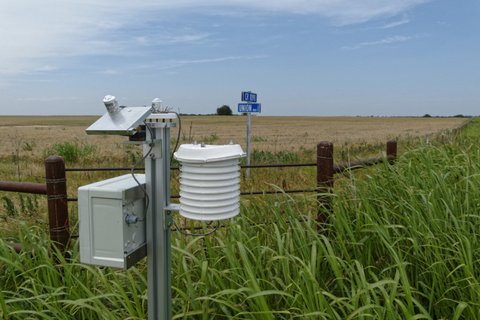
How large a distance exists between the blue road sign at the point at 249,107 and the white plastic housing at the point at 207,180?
665 cm

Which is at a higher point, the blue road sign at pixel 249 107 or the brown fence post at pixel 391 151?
the blue road sign at pixel 249 107

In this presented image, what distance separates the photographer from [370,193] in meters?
3.21

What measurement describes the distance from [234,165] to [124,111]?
49 cm

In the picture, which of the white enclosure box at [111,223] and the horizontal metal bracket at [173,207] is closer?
the white enclosure box at [111,223]

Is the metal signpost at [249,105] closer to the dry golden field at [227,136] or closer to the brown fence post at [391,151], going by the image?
the dry golden field at [227,136]

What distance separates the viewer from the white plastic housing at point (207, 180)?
5.47 feet

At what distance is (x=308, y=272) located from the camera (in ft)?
6.16

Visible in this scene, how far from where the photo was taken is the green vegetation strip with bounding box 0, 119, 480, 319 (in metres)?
1.99

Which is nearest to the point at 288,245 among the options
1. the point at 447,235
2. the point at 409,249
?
the point at 409,249

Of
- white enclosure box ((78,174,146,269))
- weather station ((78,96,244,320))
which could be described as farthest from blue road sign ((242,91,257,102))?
white enclosure box ((78,174,146,269))

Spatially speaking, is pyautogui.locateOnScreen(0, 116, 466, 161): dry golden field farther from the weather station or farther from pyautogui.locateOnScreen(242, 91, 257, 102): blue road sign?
pyautogui.locateOnScreen(242, 91, 257, 102): blue road sign

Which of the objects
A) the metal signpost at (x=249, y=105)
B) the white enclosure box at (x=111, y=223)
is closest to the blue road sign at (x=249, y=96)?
the metal signpost at (x=249, y=105)

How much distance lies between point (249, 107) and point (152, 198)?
6.66 metres

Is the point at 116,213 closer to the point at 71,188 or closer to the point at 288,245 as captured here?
the point at 288,245
